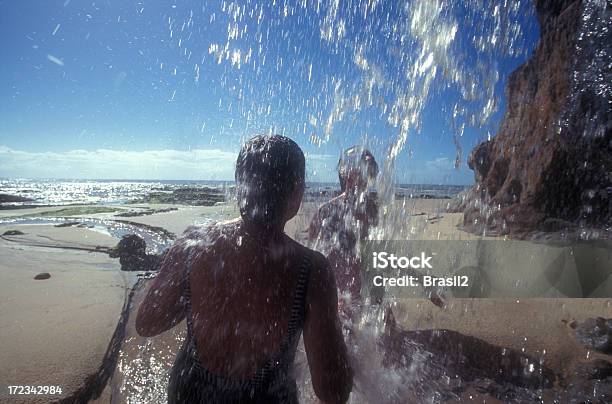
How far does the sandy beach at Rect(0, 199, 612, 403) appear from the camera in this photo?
8.57 feet

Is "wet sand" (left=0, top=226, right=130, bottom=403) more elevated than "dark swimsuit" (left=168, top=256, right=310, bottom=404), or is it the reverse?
"dark swimsuit" (left=168, top=256, right=310, bottom=404)

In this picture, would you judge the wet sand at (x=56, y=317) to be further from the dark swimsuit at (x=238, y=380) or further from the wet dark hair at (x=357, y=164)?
the wet dark hair at (x=357, y=164)

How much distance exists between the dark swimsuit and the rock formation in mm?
6712

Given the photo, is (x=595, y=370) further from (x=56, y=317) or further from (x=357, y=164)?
(x=56, y=317)

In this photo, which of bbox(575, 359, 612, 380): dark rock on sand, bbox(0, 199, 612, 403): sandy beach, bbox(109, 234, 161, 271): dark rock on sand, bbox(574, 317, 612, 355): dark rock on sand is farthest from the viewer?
bbox(109, 234, 161, 271): dark rock on sand

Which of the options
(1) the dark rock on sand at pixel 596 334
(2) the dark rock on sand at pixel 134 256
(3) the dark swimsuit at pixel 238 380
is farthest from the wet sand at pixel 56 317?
(1) the dark rock on sand at pixel 596 334

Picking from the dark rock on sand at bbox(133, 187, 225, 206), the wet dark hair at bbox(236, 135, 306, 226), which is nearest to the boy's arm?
the wet dark hair at bbox(236, 135, 306, 226)

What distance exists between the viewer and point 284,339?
1240 millimetres

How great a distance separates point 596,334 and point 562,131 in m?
4.29

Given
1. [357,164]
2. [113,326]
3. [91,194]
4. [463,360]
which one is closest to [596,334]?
[463,360]

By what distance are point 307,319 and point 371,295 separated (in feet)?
9.19

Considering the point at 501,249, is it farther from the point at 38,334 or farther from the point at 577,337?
the point at 38,334

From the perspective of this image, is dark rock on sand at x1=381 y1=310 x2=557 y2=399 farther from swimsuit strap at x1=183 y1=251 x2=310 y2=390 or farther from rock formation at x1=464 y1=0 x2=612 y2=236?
rock formation at x1=464 y1=0 x2=612 y2=236

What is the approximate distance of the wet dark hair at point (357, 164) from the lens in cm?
364
